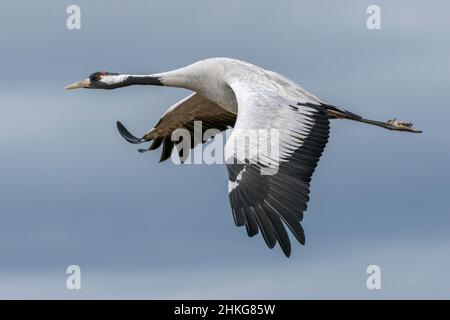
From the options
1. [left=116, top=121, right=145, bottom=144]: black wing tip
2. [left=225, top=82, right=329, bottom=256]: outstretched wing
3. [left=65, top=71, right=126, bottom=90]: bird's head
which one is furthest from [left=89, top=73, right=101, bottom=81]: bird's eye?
[left=225, top=82, right=329, bottom=256]: outstretched wing

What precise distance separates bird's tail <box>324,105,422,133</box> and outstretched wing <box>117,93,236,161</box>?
7.89 feet

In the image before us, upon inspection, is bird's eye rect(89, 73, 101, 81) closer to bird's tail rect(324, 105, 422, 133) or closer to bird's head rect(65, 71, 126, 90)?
bird's head rect(65, 71, 126, 90)

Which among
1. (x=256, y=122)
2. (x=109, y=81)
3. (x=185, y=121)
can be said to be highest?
(x=109, y=81)

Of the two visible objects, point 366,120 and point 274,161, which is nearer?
point 274,161

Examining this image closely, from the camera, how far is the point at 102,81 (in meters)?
24.8

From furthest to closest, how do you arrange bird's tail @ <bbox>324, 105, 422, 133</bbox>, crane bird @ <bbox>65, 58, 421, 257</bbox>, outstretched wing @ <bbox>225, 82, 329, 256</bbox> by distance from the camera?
bird's tail @ <bbox>324, 105, 422, 133</bbox>
crane bird @ <bbox>65, 58, 421, 257</bbox>
outstretched wing @ <bbox>225, 82, 329, 256</bbox>

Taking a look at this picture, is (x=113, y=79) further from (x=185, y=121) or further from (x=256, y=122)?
(x=256, y=122)

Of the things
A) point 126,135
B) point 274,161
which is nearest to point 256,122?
point 274,161

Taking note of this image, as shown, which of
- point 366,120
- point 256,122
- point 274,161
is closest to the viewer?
point 274,161

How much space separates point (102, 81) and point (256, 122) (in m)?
4.68

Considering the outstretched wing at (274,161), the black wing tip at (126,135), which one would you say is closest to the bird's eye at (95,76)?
the black wing tip at (126,135)

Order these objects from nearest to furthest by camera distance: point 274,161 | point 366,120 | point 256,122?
point 274,161
point 256,122
point 366,120

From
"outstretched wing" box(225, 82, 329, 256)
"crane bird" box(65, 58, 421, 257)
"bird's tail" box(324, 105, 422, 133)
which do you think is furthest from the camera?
"bird's tail" box(324, 105, 422, 133)

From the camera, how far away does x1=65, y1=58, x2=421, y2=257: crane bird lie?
19.4m
